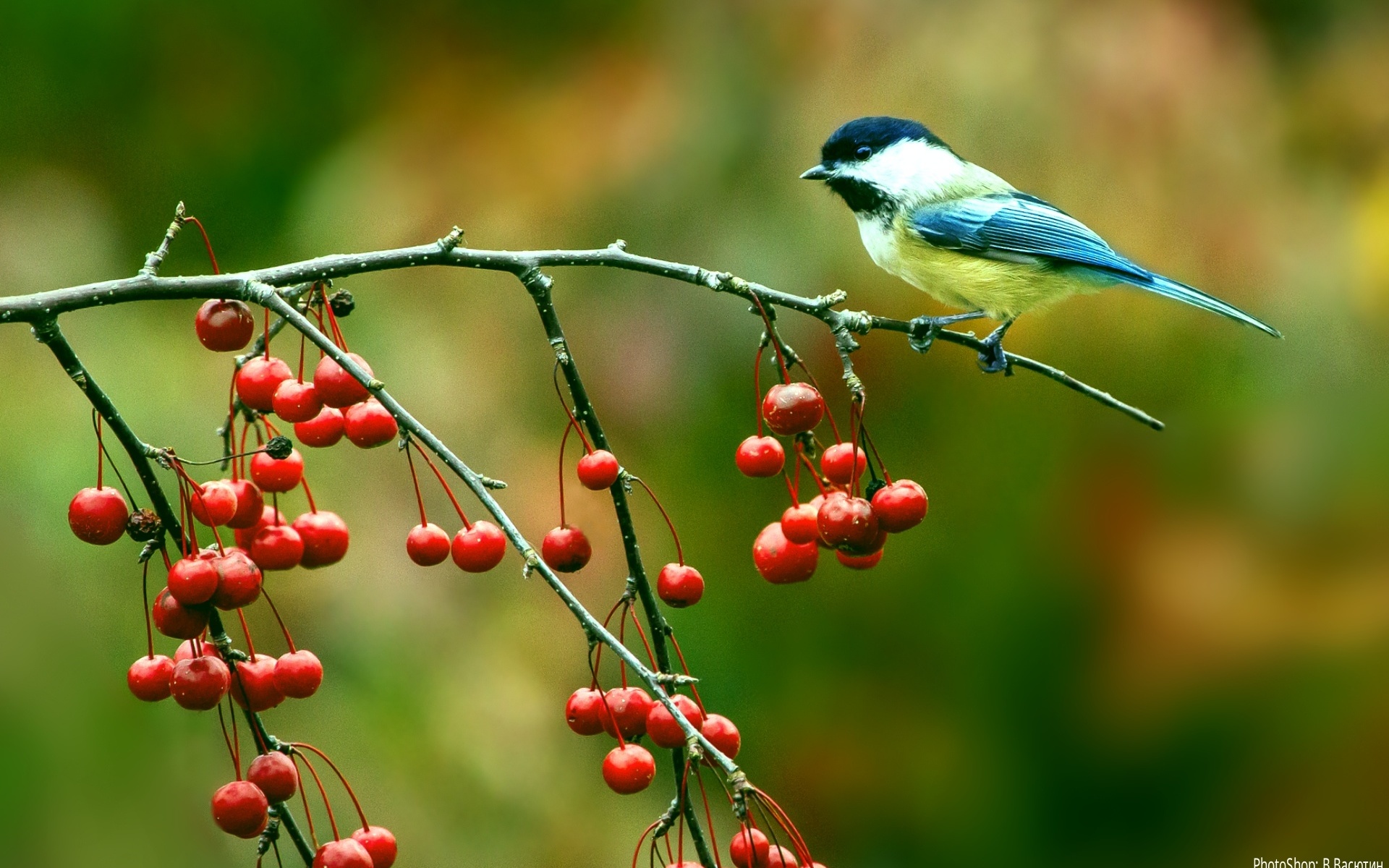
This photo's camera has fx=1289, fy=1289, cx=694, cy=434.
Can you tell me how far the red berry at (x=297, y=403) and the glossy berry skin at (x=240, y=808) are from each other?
0.45m

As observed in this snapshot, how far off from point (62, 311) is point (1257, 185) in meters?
3.13

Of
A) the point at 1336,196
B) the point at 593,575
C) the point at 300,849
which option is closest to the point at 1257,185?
the point at 1336,196

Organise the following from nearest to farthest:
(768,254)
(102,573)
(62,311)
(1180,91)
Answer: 1. (62,311)
2. (102,573)
3. (768,254)
4. (1180,91)

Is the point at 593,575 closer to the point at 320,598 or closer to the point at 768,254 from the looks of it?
the point at 320,598

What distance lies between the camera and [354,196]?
349cm

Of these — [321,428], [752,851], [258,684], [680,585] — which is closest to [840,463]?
[680,585]

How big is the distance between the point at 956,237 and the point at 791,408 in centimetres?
143

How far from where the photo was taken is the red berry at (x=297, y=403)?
162 centimetres

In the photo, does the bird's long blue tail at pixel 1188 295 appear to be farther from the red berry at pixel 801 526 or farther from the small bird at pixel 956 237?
the red berry at pixel 801 526

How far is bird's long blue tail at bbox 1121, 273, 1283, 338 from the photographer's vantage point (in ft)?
8.72

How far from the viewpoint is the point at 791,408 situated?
5.62 feet

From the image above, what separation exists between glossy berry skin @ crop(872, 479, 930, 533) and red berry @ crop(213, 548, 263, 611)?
0.81 meters

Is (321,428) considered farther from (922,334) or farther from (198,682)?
(922,334)

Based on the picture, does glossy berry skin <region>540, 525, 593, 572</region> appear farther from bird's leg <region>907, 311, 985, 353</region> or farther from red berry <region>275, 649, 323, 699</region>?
bird's leg <region>907, 311, 985, 353</region>
